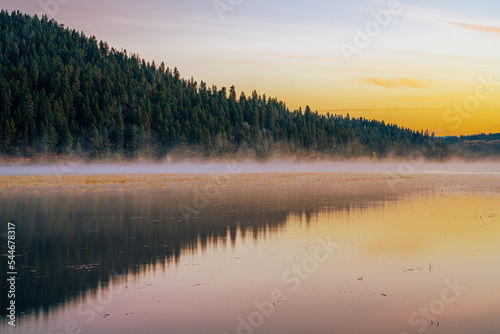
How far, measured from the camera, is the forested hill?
4943 inches

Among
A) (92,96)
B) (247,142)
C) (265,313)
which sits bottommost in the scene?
(265,313)

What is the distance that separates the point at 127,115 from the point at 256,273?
13918cm

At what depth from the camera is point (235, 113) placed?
6550 inches

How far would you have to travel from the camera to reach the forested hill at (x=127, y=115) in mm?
125562

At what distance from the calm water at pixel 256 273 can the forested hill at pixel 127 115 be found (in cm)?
10244

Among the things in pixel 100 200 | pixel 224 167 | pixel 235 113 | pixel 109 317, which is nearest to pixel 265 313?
pixel 109 317

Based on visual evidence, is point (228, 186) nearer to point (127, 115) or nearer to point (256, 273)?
point (256, 273)

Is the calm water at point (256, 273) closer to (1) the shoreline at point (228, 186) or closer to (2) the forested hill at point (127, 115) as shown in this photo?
(1) the shoreline at point (228, 186)

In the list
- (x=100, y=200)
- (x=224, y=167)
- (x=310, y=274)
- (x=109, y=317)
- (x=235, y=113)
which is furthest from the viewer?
(x=235, y=113)

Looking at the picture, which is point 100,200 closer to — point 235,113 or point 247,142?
point 247,142

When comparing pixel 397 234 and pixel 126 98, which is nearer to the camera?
pixel 397 234

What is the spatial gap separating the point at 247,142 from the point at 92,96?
45.9 metres

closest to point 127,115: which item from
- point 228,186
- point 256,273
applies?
point 228,186

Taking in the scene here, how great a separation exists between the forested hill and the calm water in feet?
336
